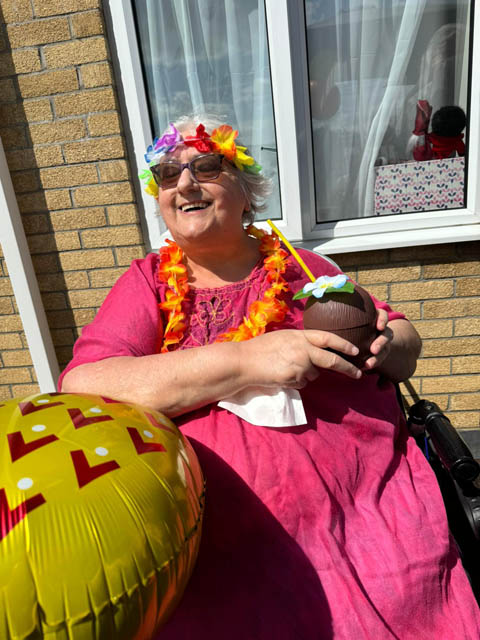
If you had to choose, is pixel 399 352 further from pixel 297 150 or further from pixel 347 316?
pixel 297 150

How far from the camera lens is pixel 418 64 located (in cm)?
242

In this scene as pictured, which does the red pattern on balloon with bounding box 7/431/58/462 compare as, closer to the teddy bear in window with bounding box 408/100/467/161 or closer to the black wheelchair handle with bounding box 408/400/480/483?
the black wheelchair handle with bounding box 408/400/480/483

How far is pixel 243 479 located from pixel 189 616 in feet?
1.06

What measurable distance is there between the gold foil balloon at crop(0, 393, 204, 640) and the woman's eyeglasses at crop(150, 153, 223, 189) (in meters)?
0.83

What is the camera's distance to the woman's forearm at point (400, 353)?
4.50ft

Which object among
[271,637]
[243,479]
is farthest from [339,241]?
[271,637]

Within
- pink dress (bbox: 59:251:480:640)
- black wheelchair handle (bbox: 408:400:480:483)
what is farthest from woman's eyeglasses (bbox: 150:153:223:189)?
black wheelchair handle (bbox: 408:400:480:483)

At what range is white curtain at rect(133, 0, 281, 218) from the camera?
236cm

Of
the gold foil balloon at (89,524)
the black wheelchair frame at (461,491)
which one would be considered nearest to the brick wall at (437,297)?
the black wheelchair frame at (461,491)

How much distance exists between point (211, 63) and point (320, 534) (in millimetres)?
2336

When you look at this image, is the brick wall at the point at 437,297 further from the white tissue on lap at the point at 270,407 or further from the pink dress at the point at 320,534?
the white tissue on lap at the point at 270,407

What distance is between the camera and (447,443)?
4.41ft

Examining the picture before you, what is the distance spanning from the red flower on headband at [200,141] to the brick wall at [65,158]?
100 centimetres

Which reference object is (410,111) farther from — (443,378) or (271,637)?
(271,637)
